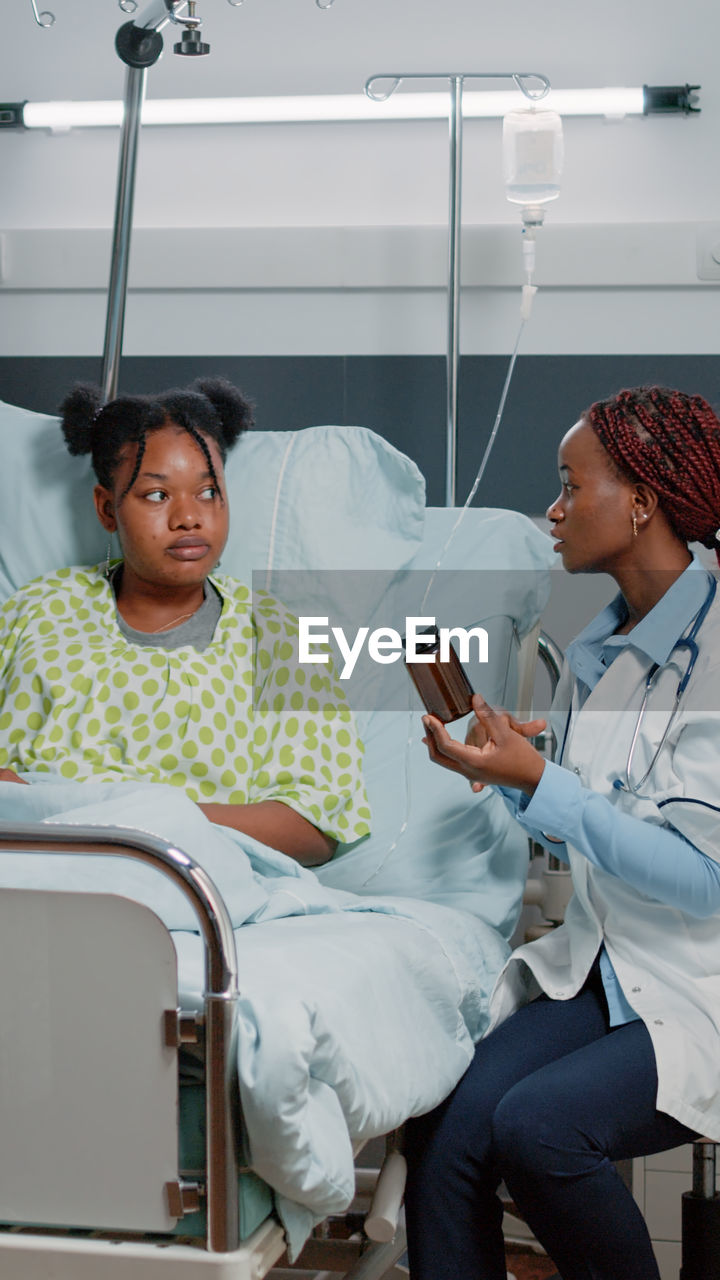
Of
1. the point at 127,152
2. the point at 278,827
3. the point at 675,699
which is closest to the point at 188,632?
the point at 278,827

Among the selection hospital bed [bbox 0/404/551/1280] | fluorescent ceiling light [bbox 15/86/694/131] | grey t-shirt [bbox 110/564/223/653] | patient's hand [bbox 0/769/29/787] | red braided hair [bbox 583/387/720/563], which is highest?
fluorescent ceiling light [bbox 15/86/694/131]

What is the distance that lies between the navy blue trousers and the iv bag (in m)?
1.34

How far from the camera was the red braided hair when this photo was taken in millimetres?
1609

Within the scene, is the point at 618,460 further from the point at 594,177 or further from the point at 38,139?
the point at 38,139

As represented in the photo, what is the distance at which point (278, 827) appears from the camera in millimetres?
1730

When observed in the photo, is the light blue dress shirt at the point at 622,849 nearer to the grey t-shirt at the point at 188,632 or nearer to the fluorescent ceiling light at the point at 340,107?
the grey t-shirt at the point at 188,632

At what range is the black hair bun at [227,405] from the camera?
2041 mm

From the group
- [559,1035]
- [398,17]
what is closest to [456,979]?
[559,1035]

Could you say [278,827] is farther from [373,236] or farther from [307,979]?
[373,236]

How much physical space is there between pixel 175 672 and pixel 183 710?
0.06m

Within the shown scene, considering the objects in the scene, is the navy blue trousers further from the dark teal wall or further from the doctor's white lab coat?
the dark teal wall

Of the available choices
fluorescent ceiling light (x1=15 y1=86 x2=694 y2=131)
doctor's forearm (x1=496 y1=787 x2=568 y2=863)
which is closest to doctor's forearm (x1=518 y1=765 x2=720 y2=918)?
doctor's forearm (x1=496 y1=787 x2=568 y2=863)

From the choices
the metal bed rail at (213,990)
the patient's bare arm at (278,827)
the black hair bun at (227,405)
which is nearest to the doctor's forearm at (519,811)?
the patient's bare arm at (278,827)

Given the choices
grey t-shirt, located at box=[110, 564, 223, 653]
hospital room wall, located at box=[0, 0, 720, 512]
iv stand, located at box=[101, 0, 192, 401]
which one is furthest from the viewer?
hospital room wall, located at box=[0, 0, 720, 512]
